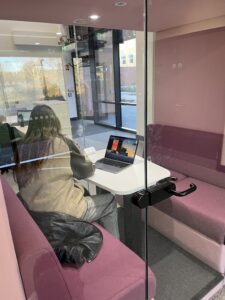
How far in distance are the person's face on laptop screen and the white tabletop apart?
0.09 m

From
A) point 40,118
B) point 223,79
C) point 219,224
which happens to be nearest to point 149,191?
point 219,224

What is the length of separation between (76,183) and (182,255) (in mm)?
1052

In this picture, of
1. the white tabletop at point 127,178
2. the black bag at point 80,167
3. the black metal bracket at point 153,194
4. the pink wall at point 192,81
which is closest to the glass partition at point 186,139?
the pink wall at point 192,81

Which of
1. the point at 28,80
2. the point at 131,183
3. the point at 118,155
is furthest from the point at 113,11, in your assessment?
the point at 28,80

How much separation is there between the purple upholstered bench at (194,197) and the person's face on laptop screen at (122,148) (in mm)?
163

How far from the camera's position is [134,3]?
175 centimetres

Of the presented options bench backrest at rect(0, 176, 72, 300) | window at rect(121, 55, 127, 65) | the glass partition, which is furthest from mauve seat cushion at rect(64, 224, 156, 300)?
window at rect(121, 55, 127, 65)

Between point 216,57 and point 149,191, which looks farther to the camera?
point 216,57

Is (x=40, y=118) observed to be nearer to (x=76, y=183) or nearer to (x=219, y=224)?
(x=76, y=183)

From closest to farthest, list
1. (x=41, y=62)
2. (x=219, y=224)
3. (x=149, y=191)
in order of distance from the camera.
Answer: (x=149, y=191) → (x=219, y=224) → (x=41, y=62)

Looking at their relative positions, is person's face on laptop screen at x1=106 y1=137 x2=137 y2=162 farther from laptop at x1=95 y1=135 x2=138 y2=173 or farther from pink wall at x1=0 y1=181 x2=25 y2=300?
pink wall at x1=0 y1=181 x2=25 y2=300

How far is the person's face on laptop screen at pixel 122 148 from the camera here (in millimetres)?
1892

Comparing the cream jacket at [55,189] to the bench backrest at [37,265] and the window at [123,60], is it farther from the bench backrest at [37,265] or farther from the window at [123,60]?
the window at [123,60]

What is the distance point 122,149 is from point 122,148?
0.01m
